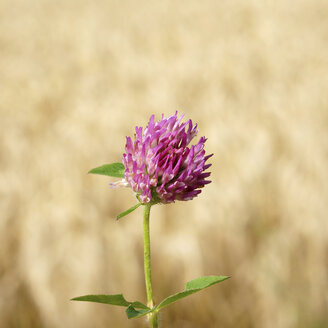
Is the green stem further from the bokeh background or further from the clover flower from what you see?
the bokeh background

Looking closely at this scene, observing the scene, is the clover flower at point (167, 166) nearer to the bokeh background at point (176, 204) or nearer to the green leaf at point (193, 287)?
the green leaf at point (193, 287)

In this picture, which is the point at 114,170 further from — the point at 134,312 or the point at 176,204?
the point at 176,204

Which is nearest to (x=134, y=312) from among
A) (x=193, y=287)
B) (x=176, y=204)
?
(x=193, y=287)

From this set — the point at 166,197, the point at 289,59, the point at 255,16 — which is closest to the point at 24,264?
the point at 166,197

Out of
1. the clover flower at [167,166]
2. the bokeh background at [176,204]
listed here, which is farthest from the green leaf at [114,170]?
the bokeh background at [176,204]

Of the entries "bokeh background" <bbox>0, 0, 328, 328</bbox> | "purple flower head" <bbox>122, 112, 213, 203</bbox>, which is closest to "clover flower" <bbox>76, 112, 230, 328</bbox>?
"purple flower head" <bbox>122, 112, 213, 203</bbox>

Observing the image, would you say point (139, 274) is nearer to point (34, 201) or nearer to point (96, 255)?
point (96, 255)
